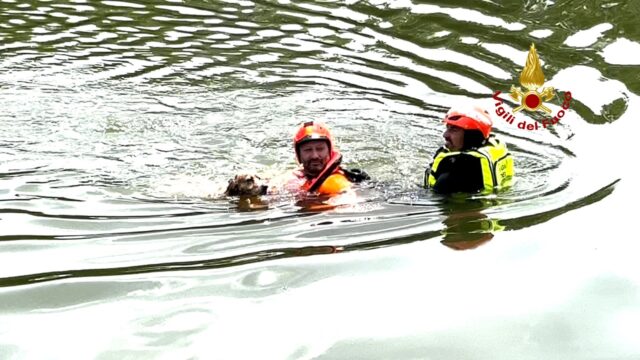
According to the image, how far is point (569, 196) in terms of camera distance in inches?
247

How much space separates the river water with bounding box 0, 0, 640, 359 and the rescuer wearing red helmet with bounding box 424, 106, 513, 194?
227 mm

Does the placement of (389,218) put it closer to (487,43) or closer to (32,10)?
(487,43)

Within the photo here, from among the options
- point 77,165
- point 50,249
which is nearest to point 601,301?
point 50,249

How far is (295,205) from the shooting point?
6680 mm

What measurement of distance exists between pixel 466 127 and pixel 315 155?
1392 mm

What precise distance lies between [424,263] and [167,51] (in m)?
8.06

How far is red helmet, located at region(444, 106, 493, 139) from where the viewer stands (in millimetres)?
6828

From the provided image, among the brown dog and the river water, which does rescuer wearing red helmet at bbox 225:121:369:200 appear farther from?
the river water

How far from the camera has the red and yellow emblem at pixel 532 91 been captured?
9641 mm

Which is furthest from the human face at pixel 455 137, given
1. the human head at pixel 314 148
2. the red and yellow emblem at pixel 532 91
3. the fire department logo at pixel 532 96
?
the red and yellow emblem at pixel 532 91

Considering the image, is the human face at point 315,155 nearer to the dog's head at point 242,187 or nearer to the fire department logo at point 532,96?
the dog's head at point 242,187

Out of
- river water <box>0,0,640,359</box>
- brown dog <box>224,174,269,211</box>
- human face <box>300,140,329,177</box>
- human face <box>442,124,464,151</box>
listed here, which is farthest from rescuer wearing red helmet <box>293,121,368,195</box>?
human face <box>442,124,464,151</box>

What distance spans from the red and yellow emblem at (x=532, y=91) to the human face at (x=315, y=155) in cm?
324

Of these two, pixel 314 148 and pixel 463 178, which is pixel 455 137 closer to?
pixel 463 178
